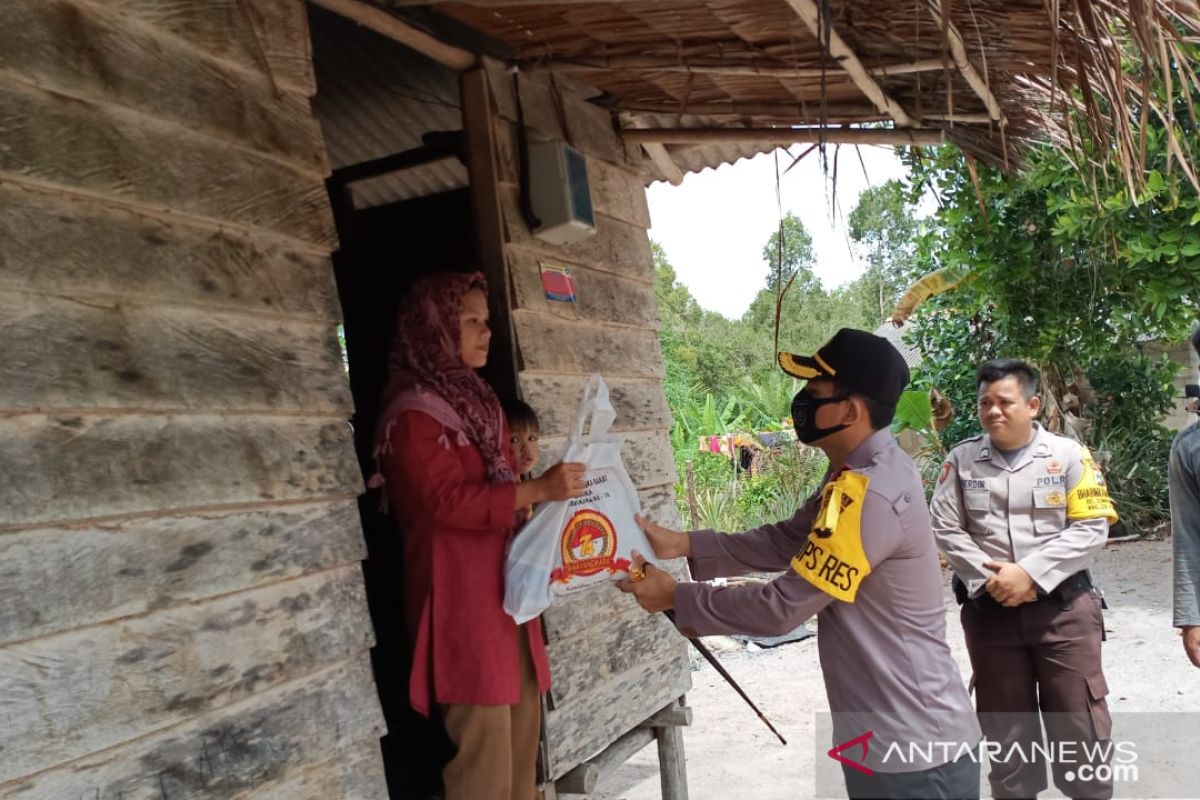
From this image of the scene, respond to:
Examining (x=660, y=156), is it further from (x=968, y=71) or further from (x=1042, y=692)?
(x=1042, y=692)

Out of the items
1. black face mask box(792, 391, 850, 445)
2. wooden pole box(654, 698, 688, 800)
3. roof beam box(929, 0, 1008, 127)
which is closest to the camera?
black face mask box(792, 391, 850, 445)

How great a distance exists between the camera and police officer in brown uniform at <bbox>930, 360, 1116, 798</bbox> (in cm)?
355

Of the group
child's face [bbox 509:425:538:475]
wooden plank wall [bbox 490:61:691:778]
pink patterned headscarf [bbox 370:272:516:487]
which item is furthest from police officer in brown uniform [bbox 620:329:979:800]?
wooden plank wall [bbox 490:61:691:778]

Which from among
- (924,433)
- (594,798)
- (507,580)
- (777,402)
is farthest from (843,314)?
(507,580)

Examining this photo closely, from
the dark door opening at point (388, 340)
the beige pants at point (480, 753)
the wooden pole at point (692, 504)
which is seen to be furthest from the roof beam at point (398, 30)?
the wooden pole at point (692, 504)

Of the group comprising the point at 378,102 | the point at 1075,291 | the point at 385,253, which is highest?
the point at 378,102

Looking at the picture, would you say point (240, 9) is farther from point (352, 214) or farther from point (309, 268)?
point (352, 214)

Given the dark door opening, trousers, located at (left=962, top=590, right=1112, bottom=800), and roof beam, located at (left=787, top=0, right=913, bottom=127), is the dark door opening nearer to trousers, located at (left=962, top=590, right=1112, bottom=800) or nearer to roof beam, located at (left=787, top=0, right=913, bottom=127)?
roof beam, located at (left=787, top=0, right=913, bottom=127)

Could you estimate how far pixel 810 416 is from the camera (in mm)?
2492

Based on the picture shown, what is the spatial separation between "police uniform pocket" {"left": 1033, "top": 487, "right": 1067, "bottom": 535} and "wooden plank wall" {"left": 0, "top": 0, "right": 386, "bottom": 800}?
2.56 metres

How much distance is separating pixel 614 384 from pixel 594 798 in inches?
108

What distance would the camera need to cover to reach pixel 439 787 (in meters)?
3.63

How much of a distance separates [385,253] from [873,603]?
2.82 meters

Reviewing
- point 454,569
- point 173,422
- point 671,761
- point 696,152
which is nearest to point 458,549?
point 454,569
